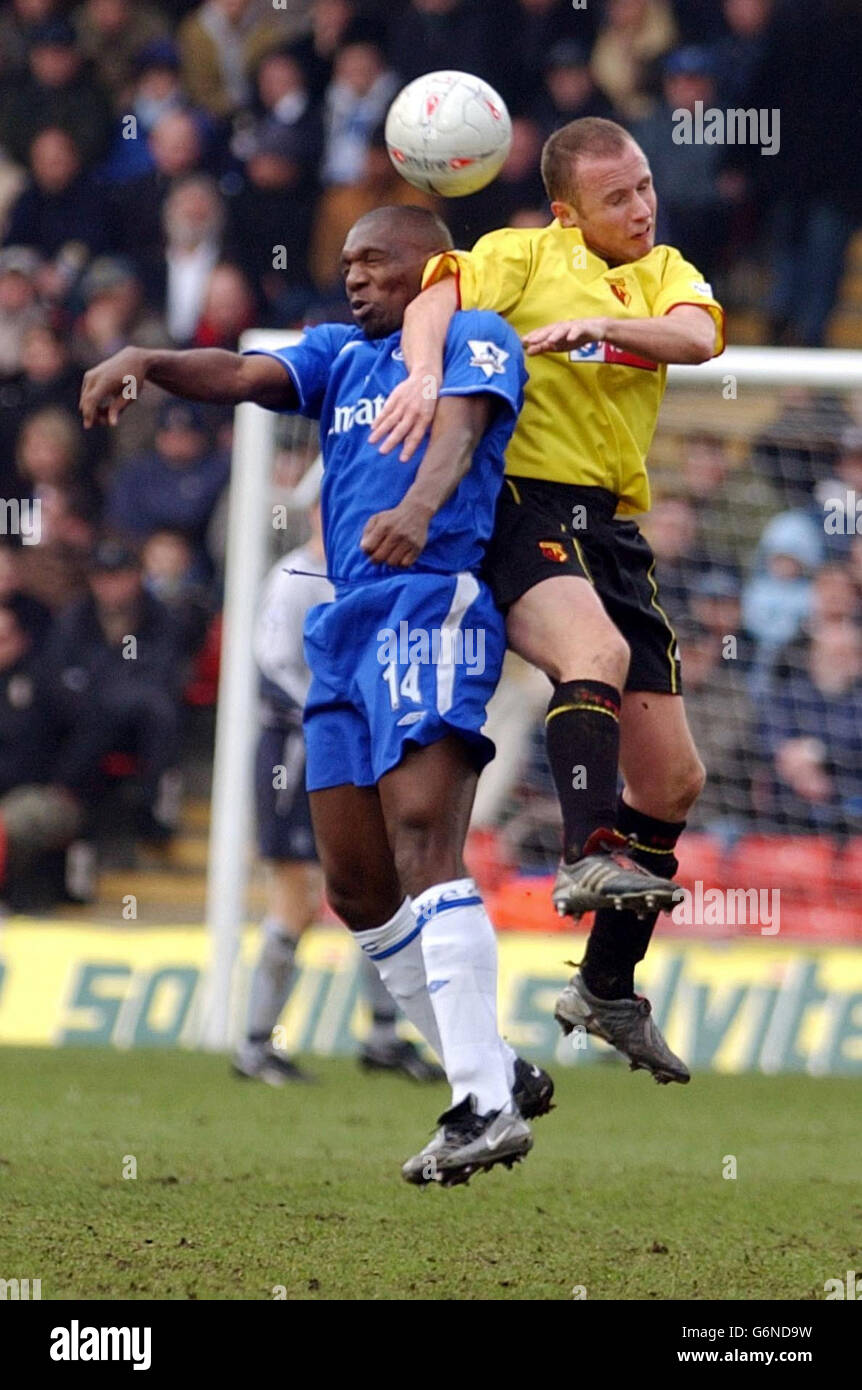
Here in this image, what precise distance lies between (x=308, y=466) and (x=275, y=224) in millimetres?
3424

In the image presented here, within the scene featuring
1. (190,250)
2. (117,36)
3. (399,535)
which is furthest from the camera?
(117,36)

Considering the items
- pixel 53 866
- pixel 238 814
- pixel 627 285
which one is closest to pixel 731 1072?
pixel 238 814

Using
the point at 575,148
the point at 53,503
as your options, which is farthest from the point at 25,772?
the point at 575,148

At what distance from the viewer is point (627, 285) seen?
5.79 meters

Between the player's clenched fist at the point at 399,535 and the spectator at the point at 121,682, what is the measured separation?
7.90m

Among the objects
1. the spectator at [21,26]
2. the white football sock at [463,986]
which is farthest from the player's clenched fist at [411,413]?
the spectator at [21,26]

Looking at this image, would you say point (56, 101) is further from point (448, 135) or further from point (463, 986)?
point (463, 986)

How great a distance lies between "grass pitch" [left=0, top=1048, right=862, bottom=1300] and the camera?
4942mm

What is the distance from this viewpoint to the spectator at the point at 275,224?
14555 millimetres

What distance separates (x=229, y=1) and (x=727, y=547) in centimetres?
651

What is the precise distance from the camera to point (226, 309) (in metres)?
14.2

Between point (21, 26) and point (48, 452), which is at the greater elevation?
point (21, 26)

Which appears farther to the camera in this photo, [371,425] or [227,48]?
[227,48]

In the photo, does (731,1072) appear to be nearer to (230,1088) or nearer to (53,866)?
(230,1088)
